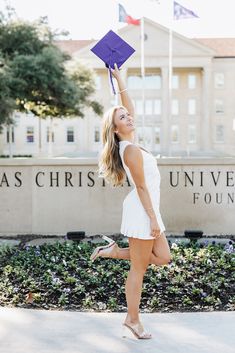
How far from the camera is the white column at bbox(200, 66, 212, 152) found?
62.2 m

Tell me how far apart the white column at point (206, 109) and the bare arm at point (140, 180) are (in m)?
59.2

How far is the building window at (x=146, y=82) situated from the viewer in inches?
2525

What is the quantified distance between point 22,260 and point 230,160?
407 centimetres

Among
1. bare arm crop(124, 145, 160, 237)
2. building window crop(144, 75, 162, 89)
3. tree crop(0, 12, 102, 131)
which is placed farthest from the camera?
building window crop(144, 75, 162, 89)

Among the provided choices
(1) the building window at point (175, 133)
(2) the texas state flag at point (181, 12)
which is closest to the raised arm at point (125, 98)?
(2) the texas state flag at point (181, 12)

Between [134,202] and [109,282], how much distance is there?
1.91m

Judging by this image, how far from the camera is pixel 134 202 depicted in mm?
4121

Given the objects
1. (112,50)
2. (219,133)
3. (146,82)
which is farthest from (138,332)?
(146,82)

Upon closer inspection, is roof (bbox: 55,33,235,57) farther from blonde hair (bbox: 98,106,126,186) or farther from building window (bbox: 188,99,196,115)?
blonde hair (bbox: 98,106,126,186)

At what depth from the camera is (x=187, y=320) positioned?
4711mm

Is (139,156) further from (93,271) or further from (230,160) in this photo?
(230,160)

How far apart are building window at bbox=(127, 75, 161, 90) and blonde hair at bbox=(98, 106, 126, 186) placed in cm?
6041

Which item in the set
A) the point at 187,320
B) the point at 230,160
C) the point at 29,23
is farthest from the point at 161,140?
the point at 187,320

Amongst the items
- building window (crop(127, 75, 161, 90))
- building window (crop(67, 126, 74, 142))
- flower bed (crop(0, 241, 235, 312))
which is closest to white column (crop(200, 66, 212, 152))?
building window (crop(127, 75, 161, 90))
